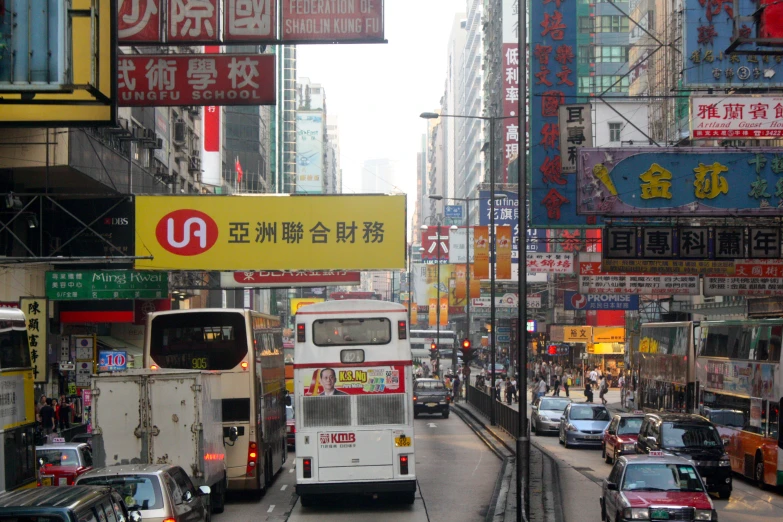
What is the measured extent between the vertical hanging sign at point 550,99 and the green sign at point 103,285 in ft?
33.1

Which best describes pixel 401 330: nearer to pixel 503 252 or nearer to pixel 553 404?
pixel 503 252

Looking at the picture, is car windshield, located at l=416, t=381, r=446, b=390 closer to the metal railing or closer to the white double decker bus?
the metal railing

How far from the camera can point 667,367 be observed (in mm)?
35938

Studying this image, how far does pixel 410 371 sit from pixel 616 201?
7.88m

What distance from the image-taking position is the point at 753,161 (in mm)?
25859

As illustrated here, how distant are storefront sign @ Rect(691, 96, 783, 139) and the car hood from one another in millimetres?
10624

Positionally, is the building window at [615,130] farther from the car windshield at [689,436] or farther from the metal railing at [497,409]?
the car windshield at [689,436]

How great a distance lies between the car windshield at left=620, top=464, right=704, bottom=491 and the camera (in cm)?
1719

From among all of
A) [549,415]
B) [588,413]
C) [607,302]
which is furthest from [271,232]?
[549,415]

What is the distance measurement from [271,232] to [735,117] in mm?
12046

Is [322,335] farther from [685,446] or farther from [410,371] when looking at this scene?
[685,446]

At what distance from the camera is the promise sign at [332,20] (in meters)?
13.2

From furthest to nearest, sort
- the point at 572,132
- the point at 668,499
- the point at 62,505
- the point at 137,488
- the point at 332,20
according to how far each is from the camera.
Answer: the point at 572,132 < the point at 668,499 < the point at 137,488 < the point at 332,20 < the point at 62,505

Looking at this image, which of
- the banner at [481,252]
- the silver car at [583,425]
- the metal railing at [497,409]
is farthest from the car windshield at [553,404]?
the banner at [481,252]
